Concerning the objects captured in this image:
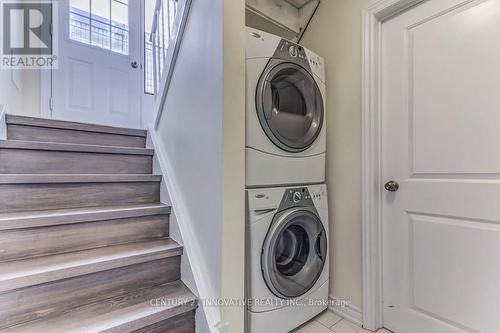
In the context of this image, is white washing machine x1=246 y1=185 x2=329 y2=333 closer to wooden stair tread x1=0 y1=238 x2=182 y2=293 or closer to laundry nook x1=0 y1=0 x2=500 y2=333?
laundry nook x1=0 y1=0 x2=500 y2=333

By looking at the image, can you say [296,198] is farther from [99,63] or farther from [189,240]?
[99,63]

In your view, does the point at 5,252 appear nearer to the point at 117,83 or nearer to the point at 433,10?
the point at 433,10

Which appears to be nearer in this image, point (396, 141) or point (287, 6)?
point (396, 141)

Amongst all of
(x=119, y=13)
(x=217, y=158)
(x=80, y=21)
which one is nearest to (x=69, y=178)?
(x=217, y=158)

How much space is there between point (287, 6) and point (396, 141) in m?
1.21

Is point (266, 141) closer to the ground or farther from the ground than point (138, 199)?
farther from the ground

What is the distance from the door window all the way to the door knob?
10.8 feet

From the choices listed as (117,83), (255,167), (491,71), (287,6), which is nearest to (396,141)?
(491,71)

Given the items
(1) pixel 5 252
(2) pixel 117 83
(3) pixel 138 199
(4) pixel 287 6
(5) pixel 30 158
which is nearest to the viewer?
(1) pixel 5 252

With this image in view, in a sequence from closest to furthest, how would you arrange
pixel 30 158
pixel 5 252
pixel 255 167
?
1. pixel 5 252
2. pixel 255 167
3. pixel 30 158

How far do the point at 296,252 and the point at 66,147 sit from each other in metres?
1.53

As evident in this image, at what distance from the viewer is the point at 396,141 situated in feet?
4.79

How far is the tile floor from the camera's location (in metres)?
1.47
